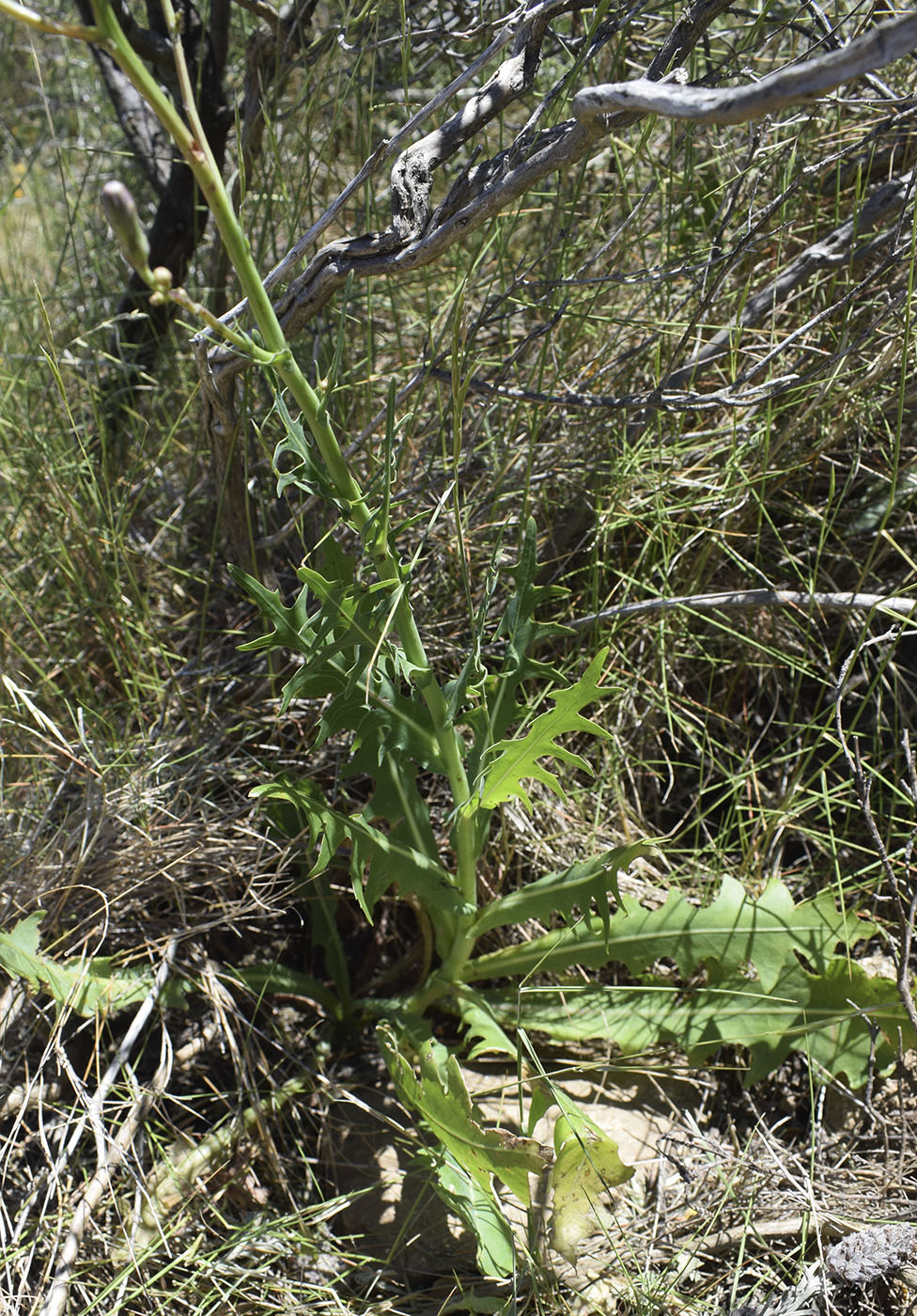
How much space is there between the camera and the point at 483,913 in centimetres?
166

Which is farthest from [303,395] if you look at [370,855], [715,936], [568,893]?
[715,936]

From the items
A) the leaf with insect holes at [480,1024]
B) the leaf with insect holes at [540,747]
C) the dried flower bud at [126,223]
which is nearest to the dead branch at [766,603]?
the leaf with insect holes at [540,747]

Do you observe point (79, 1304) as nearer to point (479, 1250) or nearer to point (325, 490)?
point (479, 1250)

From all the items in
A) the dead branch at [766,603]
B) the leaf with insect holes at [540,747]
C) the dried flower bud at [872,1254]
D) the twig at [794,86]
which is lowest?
the dried flower bud at [872,1254]

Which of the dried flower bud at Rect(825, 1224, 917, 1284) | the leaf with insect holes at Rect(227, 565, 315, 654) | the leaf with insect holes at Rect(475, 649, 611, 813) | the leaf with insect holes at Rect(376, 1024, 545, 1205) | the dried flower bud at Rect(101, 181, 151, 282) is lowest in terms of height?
the dried flower bud at Rect(825, 1224, 917, 1284)

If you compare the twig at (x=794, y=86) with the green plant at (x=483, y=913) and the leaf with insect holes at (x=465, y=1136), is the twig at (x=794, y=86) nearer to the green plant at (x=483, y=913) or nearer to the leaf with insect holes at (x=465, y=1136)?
the green plant at (x=483, y=913)

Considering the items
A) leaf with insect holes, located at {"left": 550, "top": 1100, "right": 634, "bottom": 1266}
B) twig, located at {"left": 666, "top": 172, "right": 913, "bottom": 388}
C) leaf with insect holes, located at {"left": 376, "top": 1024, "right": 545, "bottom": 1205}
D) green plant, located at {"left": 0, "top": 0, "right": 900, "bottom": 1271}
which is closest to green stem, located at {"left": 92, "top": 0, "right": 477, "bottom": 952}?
green plant, located at {"left": 0, "top": 0, "right": 900, "bottom": 1271}

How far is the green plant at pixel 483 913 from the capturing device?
1376 mm

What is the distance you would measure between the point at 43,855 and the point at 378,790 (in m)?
0.65

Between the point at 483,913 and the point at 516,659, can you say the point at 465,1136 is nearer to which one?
the point at 483,913

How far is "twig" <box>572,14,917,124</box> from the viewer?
799 mm

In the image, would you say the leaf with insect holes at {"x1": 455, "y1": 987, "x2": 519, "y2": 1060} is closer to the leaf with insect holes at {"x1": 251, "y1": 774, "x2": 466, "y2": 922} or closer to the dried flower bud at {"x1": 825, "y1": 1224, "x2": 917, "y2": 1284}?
the leaf with insect holes at {"x1": 251, "y1": 774, "x2": 466, "y2": 922}

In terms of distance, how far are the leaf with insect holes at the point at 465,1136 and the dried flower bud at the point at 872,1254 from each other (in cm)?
42

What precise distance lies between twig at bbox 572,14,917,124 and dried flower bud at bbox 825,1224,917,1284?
1.39m
